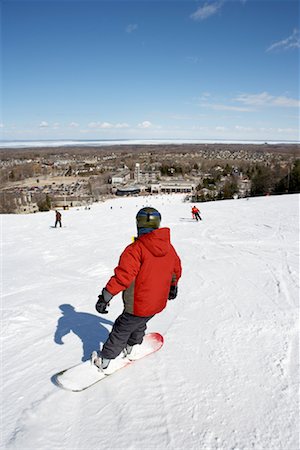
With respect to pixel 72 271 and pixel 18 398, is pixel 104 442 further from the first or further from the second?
pixel 72 271

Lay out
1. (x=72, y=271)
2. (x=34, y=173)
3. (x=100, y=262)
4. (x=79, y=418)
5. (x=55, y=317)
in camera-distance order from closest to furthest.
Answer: (x=79, y=418), (x=55, y=317), (x=72, y=271), (x=100, y=262), (x=34, y=173)

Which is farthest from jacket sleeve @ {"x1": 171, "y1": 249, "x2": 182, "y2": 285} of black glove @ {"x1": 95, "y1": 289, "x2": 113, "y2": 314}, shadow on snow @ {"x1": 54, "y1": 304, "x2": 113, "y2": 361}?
shadow on snow @ {"x1": 54, "y1": 304, "x2": 113, "y2": 361}

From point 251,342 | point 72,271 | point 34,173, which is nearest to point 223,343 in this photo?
point 251,342

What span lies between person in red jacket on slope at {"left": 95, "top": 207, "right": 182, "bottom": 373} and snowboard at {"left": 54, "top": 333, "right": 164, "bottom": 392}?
227 mm

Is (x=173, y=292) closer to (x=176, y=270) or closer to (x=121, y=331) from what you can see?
(x=176, y=270)

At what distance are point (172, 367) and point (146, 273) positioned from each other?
3.79ft

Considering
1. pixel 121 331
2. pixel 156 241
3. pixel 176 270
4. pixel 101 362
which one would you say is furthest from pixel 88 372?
pixel 156 241

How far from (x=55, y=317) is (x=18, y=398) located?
1.70 m

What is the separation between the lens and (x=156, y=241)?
2289 mm

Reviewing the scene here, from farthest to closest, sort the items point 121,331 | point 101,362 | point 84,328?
1. point 84,328
2. point 101,362
3. point 121,331

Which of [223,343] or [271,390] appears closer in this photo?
[271,390]

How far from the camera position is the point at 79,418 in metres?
2.28

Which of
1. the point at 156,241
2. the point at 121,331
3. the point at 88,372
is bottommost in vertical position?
the point at 88,372

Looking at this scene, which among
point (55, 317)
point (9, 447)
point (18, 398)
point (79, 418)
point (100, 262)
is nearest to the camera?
point (9, 447)
